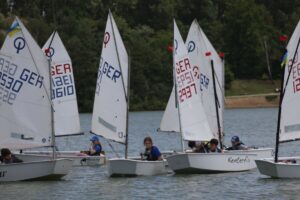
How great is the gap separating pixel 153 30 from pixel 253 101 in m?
24.7

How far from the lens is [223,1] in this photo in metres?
157

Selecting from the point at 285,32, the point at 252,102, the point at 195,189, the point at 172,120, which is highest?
the point at 285,32

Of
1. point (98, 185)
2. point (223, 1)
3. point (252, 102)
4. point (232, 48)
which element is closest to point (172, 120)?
point (98, 185)

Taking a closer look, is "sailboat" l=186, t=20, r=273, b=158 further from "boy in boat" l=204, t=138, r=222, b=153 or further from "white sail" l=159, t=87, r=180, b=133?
"boy in boat" l=204, t=138, r=222, b=153

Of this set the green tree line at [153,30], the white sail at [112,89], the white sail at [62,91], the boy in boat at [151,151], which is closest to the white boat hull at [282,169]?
the boy in boat at [151,151]

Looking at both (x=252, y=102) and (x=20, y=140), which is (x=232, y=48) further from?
(x=20, y=140)

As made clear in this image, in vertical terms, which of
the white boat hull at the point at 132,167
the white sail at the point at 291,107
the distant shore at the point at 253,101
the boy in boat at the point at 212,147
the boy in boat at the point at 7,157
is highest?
the distant shore at the point at 253,101

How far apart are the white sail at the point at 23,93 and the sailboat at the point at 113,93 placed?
315 cm

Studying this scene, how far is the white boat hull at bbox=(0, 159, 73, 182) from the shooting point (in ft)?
130

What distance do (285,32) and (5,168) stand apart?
10665 centimetres

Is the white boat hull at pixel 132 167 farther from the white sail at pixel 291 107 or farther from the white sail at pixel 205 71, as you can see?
the white sail at pixel 205 71

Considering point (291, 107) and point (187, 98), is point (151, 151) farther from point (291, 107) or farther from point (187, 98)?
point (291, 107)

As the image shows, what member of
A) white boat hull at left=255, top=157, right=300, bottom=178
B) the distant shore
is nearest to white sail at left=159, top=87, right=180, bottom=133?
white boat hull at left=255, top=157, right=300, bottom=178

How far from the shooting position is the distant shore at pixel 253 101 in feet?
402
